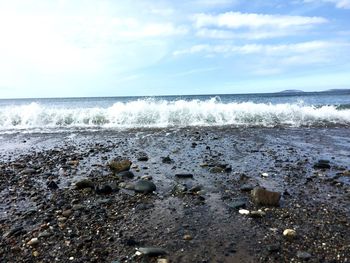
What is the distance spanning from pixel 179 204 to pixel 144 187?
2.93ft

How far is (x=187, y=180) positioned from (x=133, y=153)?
3.17 metres

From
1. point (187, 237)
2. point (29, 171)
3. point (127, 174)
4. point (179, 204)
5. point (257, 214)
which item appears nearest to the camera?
point (187, 237)

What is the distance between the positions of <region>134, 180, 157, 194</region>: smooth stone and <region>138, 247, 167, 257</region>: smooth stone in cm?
201

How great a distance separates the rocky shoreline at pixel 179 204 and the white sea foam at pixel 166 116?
23.9 ft

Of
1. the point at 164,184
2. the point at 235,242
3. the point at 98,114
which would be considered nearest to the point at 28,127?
the point at 98,114

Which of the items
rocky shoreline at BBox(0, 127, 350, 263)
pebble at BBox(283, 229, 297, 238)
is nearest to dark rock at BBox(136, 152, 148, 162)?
rocky shoreline at BBox(0, 127, 350, 263)

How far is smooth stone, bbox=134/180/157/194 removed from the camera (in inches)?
229

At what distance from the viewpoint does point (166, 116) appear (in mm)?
17703

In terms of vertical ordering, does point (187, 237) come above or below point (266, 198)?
below

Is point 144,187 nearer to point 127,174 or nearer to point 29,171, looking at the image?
Result: point 127,174

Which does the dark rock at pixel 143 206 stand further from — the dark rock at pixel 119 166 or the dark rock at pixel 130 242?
the dark rock at pixel 119 166

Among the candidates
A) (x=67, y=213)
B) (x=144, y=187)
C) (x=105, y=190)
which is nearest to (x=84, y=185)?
(x=105, y=190)

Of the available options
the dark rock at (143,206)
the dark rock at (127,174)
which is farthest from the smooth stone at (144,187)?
the dark rock at (127,174)

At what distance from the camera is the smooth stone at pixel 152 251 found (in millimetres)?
3693
